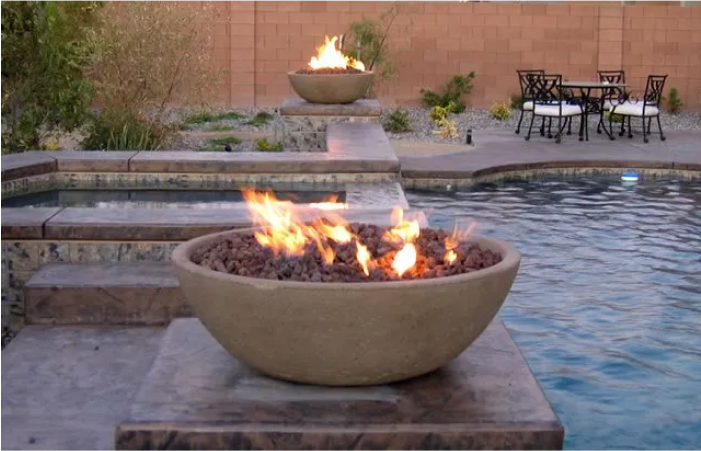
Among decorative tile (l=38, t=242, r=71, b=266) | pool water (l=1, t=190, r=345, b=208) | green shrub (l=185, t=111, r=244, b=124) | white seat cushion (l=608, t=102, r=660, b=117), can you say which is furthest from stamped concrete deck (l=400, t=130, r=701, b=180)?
decorative tile (l=38, t=242, r=71, b=266)

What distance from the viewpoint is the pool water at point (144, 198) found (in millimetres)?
7062

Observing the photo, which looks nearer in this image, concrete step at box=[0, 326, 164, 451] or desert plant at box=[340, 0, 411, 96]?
concrete step at box=[0, 326, 164, 451]

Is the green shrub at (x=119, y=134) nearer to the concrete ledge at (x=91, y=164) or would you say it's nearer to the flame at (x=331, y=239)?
the concrete ledge at (x=91, y=164)

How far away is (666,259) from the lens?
292 inches

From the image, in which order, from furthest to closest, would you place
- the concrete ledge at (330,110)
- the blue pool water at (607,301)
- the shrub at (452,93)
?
the shrub at (452,93), the concrete ledge at (330,110), the blue pool water at (607,301)

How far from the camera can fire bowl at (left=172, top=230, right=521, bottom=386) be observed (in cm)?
283

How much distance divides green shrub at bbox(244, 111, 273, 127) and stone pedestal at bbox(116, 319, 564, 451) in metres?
12.2

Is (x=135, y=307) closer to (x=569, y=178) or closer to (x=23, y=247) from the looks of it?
(x=23, y=247)

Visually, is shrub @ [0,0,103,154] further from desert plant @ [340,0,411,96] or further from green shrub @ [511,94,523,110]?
green shrub @ [511,94,523,110]

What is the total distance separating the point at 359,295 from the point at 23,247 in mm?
2928

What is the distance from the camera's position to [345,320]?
2.85 metres

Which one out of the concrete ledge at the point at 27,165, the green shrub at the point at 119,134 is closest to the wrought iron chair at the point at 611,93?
the green shrub at the point at 119,134

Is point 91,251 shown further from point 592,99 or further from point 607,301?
point 592,99

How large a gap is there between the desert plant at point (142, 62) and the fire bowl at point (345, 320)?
711 cm
